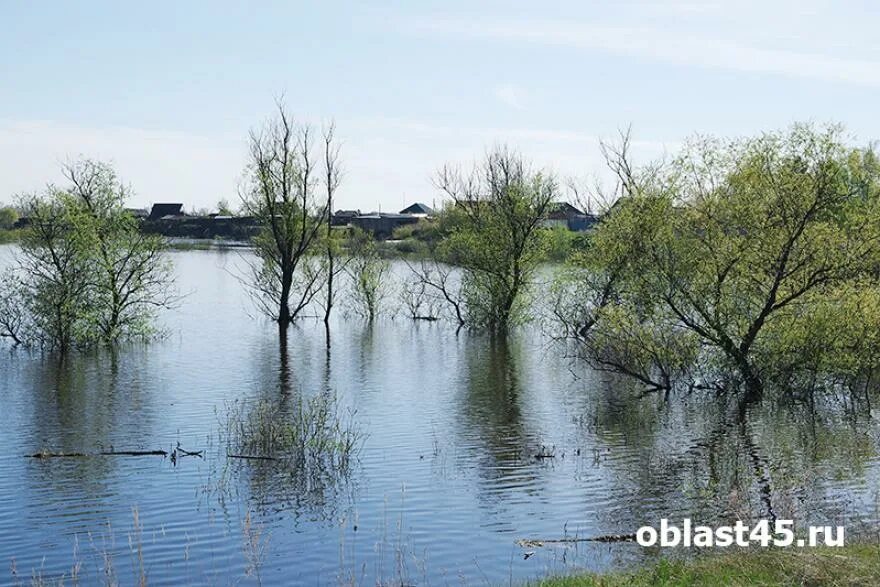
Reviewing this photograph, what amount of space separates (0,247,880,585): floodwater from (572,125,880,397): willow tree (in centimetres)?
227

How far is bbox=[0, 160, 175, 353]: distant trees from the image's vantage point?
4119 cm

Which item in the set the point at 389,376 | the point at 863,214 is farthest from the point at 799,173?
the point at 389,376

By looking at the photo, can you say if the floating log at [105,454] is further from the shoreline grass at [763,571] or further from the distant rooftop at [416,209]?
the distant rooftop at [416,209]

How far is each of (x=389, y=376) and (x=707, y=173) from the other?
13.5 meters

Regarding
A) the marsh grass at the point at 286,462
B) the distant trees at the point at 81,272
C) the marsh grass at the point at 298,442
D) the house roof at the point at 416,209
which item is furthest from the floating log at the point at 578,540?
the house roof at the point at 416,209

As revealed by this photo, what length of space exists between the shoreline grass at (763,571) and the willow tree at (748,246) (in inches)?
646

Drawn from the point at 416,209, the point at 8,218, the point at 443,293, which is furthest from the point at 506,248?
the point at 416,209

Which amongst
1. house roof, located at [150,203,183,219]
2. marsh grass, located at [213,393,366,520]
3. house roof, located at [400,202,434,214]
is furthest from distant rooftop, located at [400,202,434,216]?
marsh grass, located at [213,393,366,520]

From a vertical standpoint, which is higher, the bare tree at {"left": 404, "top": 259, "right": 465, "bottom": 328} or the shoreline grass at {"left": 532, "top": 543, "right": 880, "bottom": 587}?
the bare tree at {"left": 404, "top": 259, "right": 465, "bottom": 328}

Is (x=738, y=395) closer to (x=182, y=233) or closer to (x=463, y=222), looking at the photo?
(x=463, y=222)

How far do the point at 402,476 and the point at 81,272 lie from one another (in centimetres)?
2526

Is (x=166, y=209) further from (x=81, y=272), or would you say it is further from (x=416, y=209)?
(x=81, y=272)

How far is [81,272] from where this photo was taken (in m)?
41.7

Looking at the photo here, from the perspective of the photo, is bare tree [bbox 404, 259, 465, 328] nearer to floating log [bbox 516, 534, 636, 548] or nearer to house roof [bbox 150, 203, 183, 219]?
floating log [bbox 516, 534, 636, 548]
